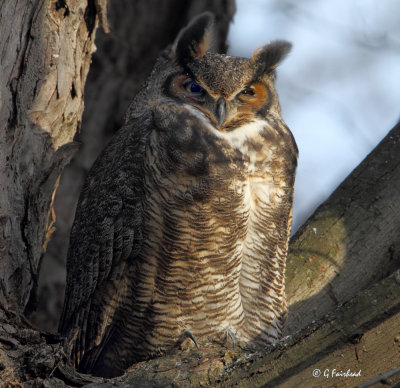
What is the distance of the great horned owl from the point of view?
1.81 meters

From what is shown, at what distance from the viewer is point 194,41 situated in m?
2.01

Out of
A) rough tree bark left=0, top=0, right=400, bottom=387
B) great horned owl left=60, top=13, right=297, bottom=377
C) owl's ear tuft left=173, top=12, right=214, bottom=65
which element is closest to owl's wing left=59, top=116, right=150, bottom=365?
great horned owl left=60, top=13, right=297, bottom=377

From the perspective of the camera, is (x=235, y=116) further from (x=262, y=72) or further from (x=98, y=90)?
(x=98, y=90)

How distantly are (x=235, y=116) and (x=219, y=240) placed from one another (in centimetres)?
46

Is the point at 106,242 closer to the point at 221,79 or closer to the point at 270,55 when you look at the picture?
the point at 221,79

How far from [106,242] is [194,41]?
31.8 inches

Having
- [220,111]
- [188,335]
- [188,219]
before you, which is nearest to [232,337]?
[188,335]

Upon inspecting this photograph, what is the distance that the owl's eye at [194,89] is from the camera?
1.95 m

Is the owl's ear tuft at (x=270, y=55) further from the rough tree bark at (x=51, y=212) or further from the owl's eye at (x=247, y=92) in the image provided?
the rough tree bark at (x=51, y=212)

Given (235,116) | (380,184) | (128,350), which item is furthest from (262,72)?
(128,350)

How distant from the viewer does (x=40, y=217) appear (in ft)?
6.57

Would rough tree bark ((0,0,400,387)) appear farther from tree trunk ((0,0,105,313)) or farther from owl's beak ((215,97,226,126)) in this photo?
owl's beak ((215,97,226,126))

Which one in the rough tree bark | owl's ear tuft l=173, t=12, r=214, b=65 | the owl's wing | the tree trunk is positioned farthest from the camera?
owl's ear tuft l=173, t=12, r=214, b=65

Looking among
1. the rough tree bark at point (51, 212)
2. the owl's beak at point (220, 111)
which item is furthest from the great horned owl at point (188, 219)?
the rough tree bark at point (51, 212)
